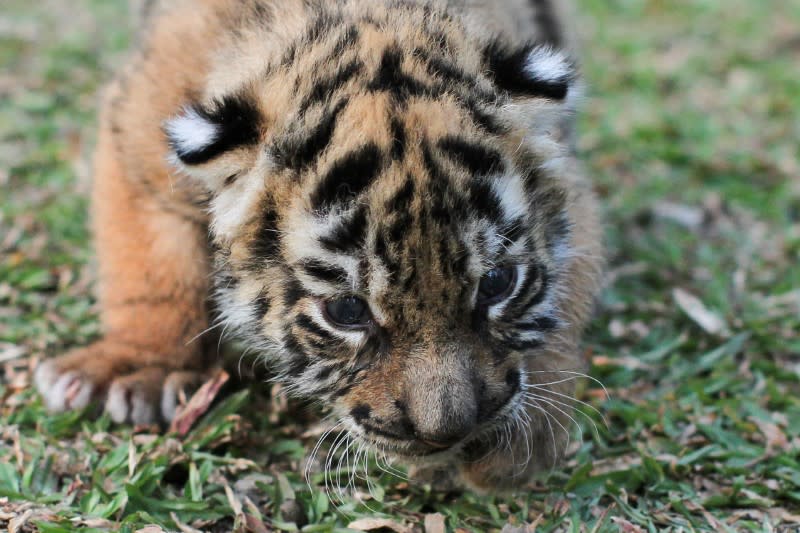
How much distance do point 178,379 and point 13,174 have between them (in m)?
2.24

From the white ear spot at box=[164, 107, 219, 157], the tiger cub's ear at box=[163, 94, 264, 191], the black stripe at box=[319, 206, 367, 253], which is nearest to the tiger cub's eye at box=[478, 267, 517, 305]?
the black stripe at box=[319, 206, 367, 253]

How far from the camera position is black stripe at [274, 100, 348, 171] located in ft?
9.12

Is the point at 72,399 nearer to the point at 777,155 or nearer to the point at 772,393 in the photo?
the point at 772,393

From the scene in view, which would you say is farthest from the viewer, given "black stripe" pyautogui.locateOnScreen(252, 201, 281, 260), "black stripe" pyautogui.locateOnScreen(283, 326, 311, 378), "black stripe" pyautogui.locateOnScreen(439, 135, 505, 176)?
"black stripe" pyautogui.locateOnScreen(283, 326, 311, 378)

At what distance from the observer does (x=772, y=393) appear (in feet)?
12.5

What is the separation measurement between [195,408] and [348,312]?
1.04 metres

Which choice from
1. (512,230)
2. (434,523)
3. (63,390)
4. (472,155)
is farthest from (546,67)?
(63,390)

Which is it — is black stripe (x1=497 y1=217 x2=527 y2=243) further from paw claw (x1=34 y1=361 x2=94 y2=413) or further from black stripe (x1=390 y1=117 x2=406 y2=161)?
paw claw (x1=34 y1=361 x2=94 y2=413)

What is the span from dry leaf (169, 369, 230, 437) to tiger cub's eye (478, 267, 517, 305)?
1.24 m

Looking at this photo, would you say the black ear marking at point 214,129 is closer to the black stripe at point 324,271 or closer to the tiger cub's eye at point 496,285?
the black stripe at point 324,271

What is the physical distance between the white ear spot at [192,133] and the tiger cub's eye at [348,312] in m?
0.62

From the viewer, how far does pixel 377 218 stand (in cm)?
266

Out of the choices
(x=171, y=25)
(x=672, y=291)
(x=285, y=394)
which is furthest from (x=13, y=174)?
(x=672, y=291)

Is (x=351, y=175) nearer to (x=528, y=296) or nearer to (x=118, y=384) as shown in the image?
(x=528, y=296)
